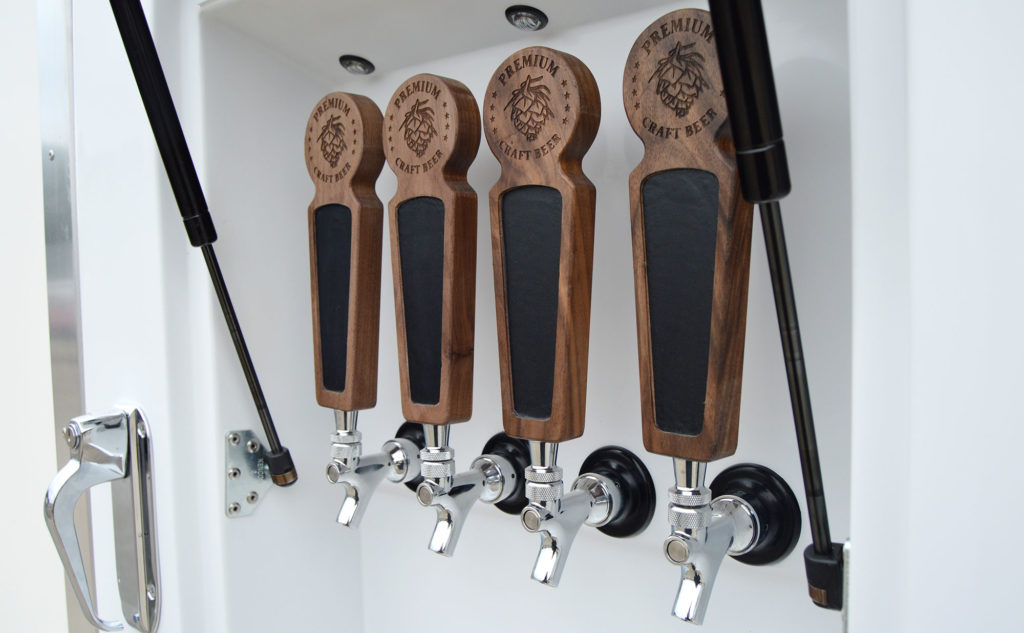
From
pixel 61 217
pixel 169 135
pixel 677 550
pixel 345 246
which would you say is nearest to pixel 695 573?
pixel 677 550

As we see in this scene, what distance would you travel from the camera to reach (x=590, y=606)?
589mm

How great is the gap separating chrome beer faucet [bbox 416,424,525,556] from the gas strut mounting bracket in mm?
195

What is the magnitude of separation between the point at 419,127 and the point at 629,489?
0.32 m

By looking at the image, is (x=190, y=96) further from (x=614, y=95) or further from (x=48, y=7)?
(x=614, y=95)

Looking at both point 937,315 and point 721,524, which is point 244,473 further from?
point 937,315

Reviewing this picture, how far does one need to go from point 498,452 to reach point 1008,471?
1.32 ft

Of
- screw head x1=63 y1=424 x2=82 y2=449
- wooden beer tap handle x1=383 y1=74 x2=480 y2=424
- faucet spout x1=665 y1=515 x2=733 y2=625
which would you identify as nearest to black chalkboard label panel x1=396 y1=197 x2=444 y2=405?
wooden beer tap handle x1=383 y1=74 x2=480 y2=424

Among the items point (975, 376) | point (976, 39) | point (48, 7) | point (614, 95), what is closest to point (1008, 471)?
point (975, 376)

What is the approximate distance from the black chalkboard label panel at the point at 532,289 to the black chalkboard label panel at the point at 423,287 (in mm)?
66


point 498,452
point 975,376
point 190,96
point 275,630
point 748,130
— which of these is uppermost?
point 190,96

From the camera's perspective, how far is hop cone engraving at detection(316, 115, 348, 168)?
0.58 meters

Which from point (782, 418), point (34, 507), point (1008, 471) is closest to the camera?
point (1008, 471)

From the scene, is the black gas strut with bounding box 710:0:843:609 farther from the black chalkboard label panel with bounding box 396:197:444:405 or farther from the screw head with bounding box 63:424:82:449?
A: the screw head with bounding box 63:424:82:449

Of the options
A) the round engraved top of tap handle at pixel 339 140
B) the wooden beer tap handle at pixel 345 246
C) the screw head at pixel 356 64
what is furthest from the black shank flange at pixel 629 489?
the screw head at pixel 356 64
